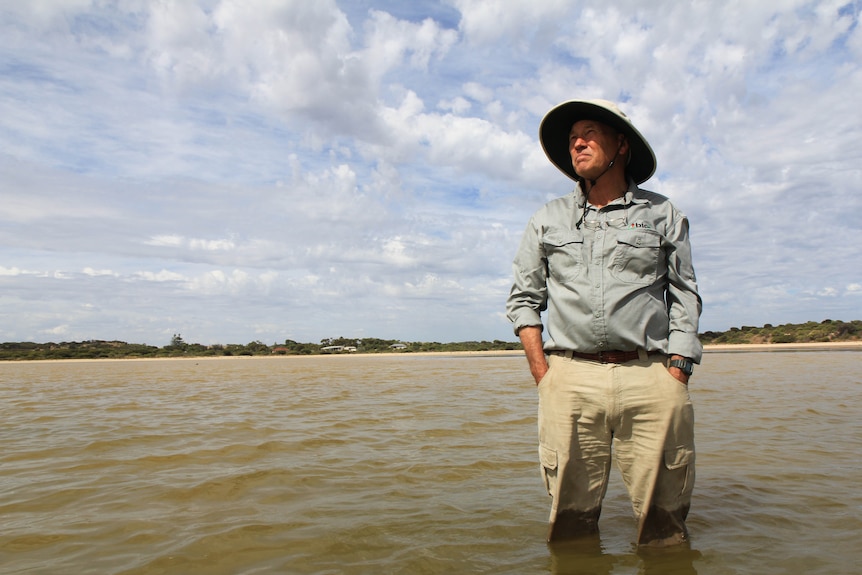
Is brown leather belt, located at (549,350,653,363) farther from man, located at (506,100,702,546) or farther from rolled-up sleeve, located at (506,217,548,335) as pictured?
rolled-up sleeve, located at (506,217,548,335)

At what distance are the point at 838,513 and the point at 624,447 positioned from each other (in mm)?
2087

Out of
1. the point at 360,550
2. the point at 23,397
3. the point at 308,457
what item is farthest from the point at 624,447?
the point at 23,397

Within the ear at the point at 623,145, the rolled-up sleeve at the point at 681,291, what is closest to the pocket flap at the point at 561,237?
the rolled-up sleeve at the point at 681,291

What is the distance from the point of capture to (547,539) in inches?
131

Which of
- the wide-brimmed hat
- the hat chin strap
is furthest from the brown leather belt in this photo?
the wide-brimmed hat

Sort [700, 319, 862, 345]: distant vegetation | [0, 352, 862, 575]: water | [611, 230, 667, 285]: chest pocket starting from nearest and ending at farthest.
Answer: [611, 230, 667, 285]: chest pocket
[0, 352, 862, 575]: water
[700, 319, 862, 345]: distant vegetation

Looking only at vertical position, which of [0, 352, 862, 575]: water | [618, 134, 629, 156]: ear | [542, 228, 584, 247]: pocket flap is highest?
[618, 134, 629, 156]: ear

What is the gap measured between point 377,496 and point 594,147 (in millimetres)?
3146

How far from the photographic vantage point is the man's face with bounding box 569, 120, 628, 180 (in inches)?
125

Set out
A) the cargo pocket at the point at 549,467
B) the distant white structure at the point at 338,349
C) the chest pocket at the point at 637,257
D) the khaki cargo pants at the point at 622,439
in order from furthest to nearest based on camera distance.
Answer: the distant white structure at the point at 338,349 < the cargo pocket at the point at 549,467 < the chest pocket at the point at 637,257 < the khaki cargo pants at the point at 622,439

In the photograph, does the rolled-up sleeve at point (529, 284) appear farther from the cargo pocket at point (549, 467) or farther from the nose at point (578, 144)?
the cargo pocket at point (549, 467)

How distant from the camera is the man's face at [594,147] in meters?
3.18

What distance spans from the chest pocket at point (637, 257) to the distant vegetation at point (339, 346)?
156 feet

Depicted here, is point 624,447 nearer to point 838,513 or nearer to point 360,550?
point 360,550
